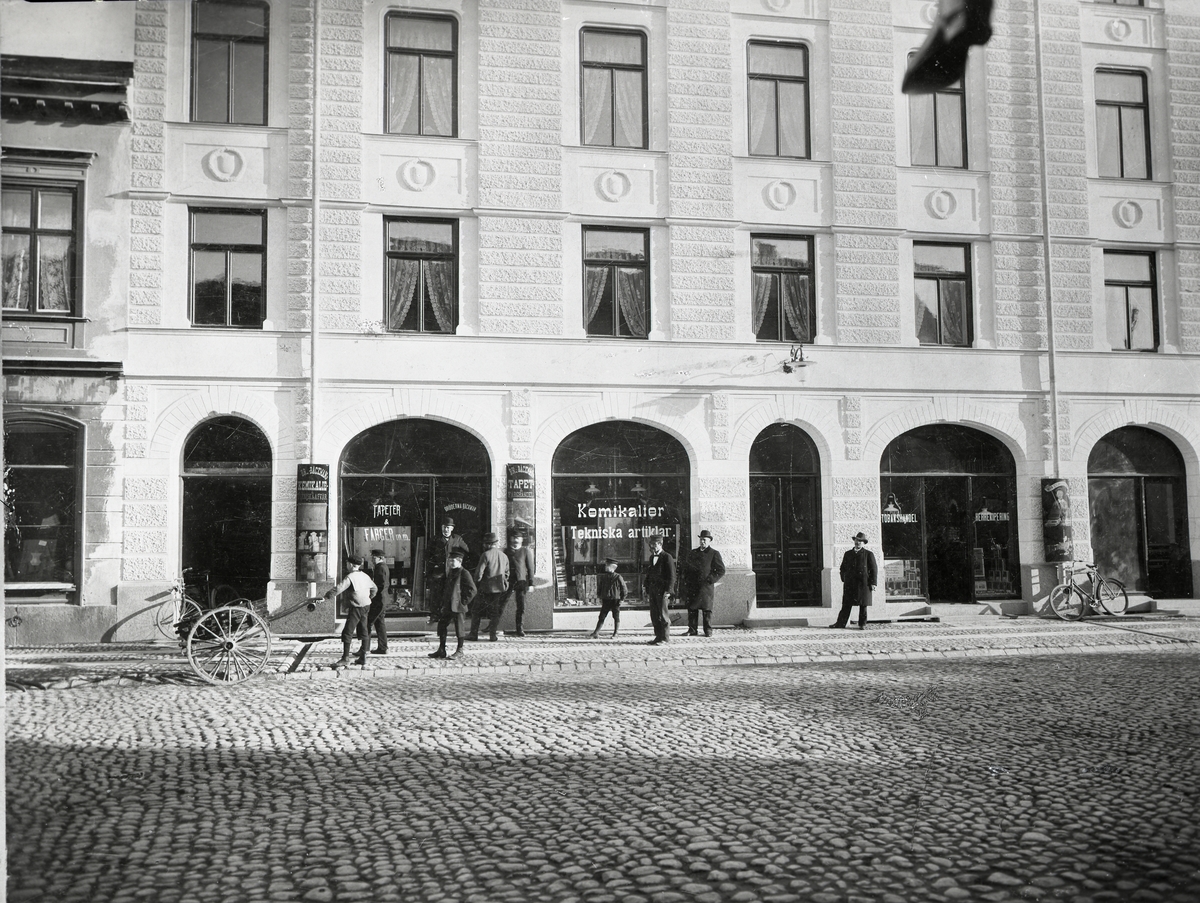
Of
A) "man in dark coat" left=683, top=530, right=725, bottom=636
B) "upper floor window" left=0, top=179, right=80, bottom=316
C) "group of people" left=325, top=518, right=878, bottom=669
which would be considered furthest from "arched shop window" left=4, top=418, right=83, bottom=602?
"man in dark coat" left=683, top=530, right=725, bottom=636

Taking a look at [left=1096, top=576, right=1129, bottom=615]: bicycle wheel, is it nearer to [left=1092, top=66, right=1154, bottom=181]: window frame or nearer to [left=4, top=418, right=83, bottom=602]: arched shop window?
[left=1092, top=66, right=1154, bottom=181]: window frame

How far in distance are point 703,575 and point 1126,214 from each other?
36.4 ft

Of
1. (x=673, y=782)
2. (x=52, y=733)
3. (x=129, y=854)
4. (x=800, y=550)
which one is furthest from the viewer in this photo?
(x=800, y=550)

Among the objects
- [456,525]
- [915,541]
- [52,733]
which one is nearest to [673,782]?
[52,733]

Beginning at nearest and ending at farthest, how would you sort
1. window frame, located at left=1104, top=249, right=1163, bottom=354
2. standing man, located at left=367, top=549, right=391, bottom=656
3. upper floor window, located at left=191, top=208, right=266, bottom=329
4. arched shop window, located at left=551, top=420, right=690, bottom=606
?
standing man, located at left=367, top=549, right=391, bottom=656
upper floor window, located at left=191, top=208, right=266, bottom=329
arched shop window, located at left=551, top=420, right=690, bottom=606
window frame, located at left=1104, top=249, right=1163, bottom=354

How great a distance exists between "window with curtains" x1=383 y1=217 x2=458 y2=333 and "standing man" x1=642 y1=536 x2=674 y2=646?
552 cm

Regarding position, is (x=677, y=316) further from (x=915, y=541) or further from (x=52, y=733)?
(x=52, y=733)

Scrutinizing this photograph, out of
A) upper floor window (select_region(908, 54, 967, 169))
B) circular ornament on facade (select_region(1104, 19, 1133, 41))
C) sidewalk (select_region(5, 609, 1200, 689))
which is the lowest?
sidewalk (select_region(5, 609, 1200, 689))

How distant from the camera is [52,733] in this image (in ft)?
28.8

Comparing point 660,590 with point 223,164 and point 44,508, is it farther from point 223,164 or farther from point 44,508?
point 223,164

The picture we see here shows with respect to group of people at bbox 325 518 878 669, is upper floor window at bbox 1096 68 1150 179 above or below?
above

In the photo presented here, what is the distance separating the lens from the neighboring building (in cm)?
1631

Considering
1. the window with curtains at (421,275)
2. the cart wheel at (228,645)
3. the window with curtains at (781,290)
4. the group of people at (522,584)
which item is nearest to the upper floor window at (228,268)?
the window with curtains at (421,275)

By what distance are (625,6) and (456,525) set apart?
970cm
